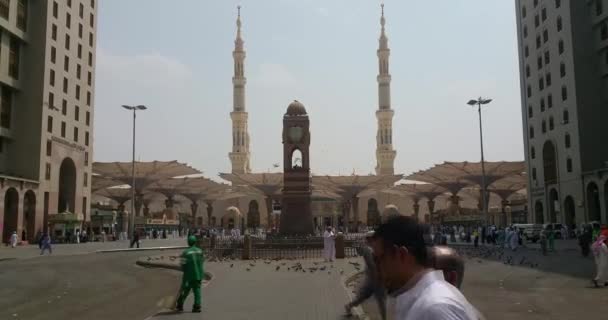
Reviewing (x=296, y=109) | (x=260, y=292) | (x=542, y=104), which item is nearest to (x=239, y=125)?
(x=542, y=104)

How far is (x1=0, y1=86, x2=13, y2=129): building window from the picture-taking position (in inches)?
1774

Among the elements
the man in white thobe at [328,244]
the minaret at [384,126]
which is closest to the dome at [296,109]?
the man in white thobe at [328,244]

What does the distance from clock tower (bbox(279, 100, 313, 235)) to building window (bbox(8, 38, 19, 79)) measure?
2517 cm

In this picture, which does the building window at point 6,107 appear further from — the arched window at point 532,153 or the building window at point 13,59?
the arched window at point 532,153

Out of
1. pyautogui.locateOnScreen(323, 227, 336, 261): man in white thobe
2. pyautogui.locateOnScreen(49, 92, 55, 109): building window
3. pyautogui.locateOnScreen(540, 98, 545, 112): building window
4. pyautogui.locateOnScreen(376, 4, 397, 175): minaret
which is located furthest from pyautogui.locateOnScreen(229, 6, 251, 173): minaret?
pyautogui.locateOnScreen(323, 227, 336, 261): man in white thobe

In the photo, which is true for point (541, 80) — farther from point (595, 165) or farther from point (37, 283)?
point (37, 283)

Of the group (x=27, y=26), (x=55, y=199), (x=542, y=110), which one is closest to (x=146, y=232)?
(x=55, y=199)

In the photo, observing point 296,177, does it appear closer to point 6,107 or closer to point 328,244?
point 328,244

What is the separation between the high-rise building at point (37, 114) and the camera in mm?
43750

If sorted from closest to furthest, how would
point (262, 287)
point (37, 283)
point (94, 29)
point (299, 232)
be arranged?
point (262, 287)
point (37, 283)
point (299, 232)
point (94, 29)

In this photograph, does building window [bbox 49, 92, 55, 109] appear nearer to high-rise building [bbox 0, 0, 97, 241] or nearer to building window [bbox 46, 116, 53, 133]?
high-rise building [bbox 0, 0, 97, 241]

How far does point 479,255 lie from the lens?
28.1 meters

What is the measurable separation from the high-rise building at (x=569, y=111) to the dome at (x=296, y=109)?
78.3ft

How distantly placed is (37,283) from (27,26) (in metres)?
36.4
